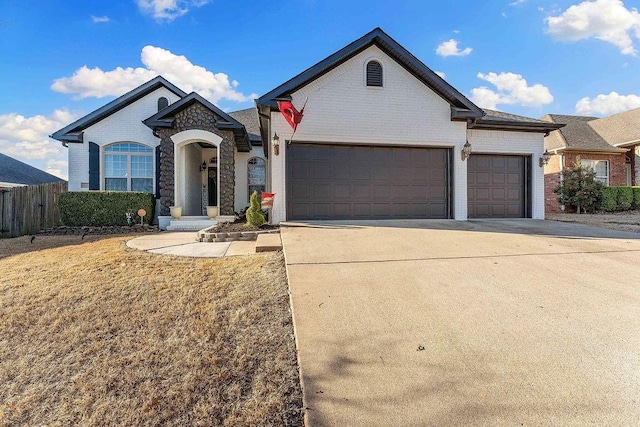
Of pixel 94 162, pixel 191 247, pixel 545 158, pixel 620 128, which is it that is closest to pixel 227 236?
pixel 191 247

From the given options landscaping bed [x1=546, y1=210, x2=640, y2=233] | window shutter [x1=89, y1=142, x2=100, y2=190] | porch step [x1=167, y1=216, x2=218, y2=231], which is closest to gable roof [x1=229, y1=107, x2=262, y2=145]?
porch step [x1=167, y1=216, x2=218, y2=231]

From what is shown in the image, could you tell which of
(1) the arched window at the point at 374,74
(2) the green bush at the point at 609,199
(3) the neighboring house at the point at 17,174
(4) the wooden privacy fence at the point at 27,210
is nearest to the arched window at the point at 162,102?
(4) the wooden privacy fence at the point at 27,210

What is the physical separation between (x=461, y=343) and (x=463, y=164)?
8.85m

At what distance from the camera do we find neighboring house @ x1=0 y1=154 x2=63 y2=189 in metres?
19.5

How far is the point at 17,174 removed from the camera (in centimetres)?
2192

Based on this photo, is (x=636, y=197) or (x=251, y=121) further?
(x=251, y=121)

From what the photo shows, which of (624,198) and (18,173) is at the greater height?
(18,173)

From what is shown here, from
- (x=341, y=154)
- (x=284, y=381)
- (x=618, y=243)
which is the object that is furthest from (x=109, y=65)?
(x=618, y=243)

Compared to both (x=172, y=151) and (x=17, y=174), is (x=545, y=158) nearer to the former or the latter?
(x=172, y=151)

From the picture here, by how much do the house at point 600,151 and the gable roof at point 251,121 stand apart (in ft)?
49.6

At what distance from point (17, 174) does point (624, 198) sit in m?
37.4

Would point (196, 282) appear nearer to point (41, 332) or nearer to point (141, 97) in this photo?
point (41, 332)

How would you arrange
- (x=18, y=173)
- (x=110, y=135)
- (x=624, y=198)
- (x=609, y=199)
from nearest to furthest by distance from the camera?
(x=110, y=135)
(x=609, y=199)
(x=624, y=198)
(x=18, y=173)

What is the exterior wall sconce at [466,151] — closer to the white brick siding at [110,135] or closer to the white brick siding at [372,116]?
the white brick siding at [372,116]
